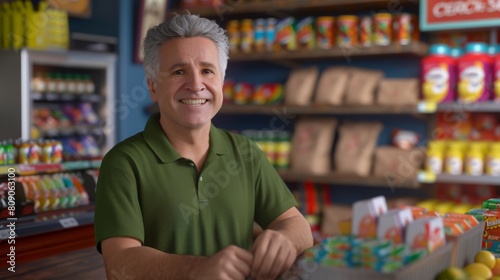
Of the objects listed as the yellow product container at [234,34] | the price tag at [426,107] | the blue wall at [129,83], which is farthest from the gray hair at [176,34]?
the blue wall at [129,83]

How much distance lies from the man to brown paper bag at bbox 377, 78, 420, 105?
2.62 metres

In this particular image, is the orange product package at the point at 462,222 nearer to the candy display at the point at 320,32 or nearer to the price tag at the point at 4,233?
the price tag at the point at 4,233

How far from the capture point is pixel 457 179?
4004 mm

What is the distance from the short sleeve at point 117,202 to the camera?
1.48 m

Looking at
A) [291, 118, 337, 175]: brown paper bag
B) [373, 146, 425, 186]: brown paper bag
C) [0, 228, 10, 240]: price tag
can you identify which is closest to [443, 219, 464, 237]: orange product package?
[0, 228, 10, 240]: price tag

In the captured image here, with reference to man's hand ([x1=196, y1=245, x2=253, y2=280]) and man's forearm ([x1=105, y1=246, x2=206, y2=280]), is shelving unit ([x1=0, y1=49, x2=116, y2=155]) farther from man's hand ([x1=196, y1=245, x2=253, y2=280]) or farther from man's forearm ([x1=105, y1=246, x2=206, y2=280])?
man's hand ([x1=196, y1=245, x2=253, y2=280])

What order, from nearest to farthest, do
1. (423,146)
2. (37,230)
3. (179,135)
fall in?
(179,135)
(37,230)
(423,146)

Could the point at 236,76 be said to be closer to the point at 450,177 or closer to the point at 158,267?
the point at 450,177

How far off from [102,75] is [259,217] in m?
3.90

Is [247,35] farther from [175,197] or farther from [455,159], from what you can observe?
[175,197]

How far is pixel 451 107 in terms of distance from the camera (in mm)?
4047

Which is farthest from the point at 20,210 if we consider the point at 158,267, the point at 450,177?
the point at 450,177

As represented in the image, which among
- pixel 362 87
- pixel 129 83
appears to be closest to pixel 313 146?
pixel 362 87

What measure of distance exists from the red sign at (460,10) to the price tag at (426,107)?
52 centimetres
